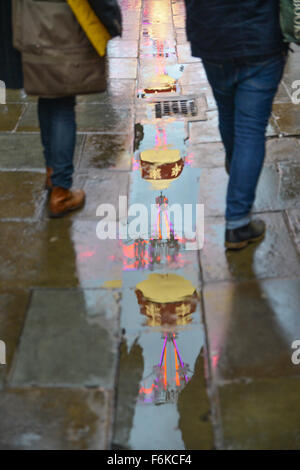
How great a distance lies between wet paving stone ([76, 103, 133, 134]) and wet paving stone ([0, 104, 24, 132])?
477mm

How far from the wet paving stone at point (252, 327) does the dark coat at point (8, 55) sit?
1.54 metres

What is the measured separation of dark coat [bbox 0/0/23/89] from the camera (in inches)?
129

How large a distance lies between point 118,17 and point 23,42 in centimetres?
50

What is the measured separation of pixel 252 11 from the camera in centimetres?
283

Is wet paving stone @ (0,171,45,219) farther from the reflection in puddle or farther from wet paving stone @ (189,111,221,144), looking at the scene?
wet paving stone @ (189,111,221,144)

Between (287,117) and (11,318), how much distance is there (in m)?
2.88

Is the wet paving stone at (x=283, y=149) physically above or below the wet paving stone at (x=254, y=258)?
above

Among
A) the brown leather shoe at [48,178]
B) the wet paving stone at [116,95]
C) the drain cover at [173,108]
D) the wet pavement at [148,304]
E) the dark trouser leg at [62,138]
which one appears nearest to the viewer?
the wet pavement at [148,304]

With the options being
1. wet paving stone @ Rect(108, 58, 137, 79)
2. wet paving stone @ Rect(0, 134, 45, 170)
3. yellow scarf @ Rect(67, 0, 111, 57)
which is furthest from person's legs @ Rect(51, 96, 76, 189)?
wet paving stone @ Rect(108, 58, 137, 79)

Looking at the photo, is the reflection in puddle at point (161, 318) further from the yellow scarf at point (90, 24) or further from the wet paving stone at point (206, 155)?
the yellow scarf at point (90, 24)

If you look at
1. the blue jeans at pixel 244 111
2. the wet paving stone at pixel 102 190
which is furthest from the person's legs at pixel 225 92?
the wet paving stone at pixel 102 190

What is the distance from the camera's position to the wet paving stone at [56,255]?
317 centimetres

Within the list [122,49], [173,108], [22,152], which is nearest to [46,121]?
[22,152]
